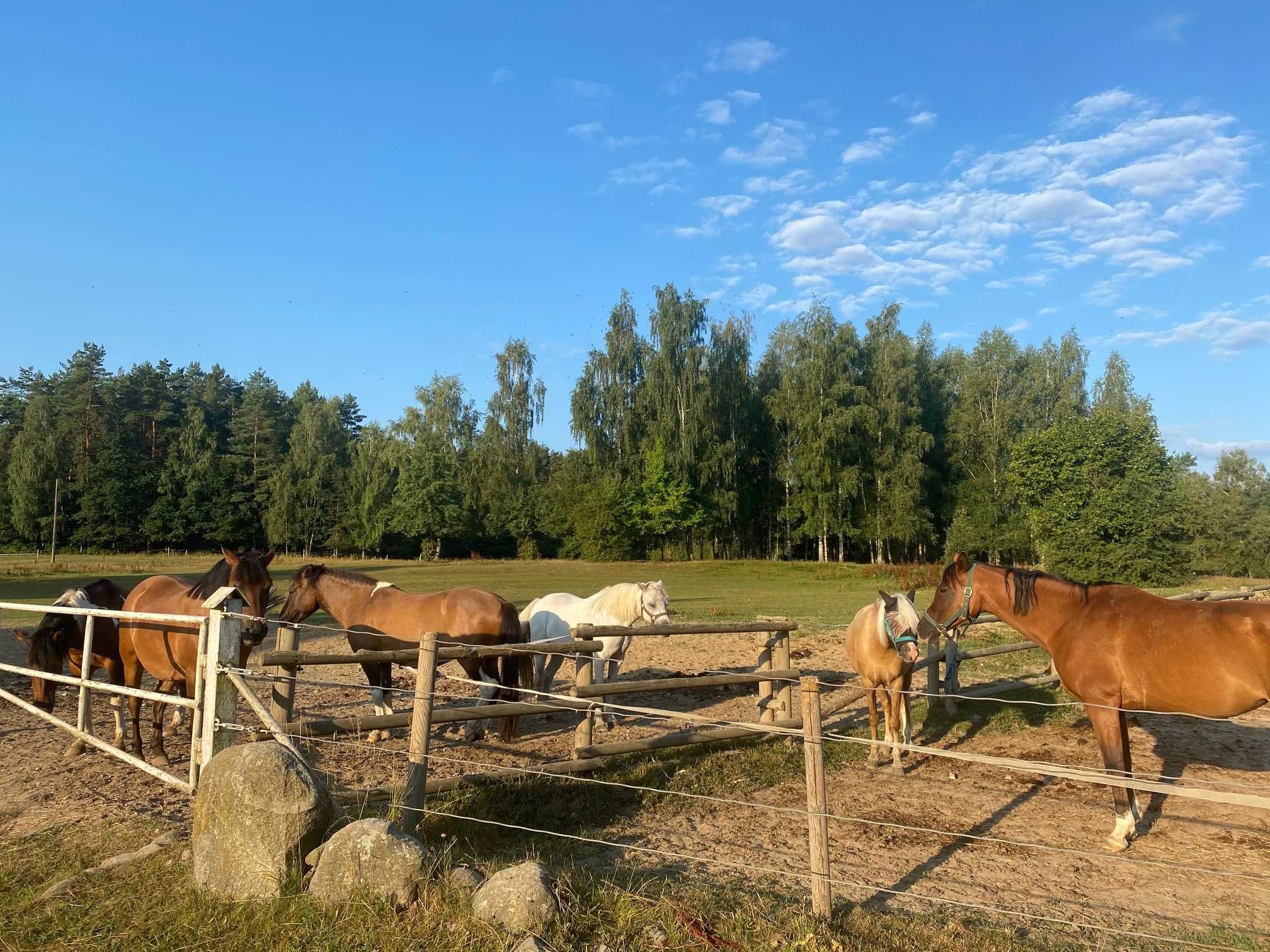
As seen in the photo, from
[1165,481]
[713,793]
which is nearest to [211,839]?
[713,793]

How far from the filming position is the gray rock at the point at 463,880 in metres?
3.66

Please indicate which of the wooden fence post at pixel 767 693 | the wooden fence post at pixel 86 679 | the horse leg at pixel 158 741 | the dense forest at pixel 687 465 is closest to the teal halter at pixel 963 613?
the wooden fence post at pixel 767 693

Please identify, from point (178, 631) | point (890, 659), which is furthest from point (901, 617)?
point (178, 631)

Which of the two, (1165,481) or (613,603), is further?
(1165,481)

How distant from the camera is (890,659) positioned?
762cm

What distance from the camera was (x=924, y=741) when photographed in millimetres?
8469

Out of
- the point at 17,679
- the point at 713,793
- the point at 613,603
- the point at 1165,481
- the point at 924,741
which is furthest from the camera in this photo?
the point at 1165,481

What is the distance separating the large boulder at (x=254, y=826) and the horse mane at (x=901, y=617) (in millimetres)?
5463

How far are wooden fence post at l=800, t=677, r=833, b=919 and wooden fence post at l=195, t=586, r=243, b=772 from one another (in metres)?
3.56

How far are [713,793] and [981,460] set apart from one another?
45942 millimetres

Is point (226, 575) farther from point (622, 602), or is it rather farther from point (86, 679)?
point (622, 602)

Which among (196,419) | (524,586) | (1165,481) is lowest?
(524,586)

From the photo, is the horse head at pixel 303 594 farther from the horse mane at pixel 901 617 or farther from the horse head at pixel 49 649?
the horse mane at pixel 901 617

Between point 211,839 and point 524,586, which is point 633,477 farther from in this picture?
point 211,839
